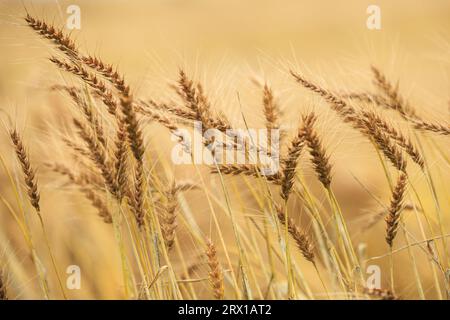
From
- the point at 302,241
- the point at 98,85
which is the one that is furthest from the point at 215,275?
the point at 98,85

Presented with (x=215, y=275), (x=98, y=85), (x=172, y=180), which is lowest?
(x=215, y=275)

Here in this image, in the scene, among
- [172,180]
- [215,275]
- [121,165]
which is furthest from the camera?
[172,180]

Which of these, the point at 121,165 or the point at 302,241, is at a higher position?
the point at 121,165

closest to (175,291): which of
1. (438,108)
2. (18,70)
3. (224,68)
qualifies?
(224,68)

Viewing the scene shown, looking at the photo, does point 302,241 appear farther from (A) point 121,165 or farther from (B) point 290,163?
(A) point 121,165

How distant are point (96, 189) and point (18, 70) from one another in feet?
5.78

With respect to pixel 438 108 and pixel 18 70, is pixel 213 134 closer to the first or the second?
pixel 438 108

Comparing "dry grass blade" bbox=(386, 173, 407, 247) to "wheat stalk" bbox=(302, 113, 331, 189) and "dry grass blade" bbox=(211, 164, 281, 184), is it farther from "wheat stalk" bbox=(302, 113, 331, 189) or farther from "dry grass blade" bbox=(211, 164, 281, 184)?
"dry grass blade" bbox=(211, 164, 281, 184)

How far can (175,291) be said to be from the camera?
1.23 m

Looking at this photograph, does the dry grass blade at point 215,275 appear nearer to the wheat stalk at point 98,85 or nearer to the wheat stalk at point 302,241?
the wheat stalk at point 302,241

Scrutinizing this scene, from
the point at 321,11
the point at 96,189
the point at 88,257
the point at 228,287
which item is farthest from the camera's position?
the point at 321,11

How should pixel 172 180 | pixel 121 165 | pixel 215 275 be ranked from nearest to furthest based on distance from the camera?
pixel 215 275
pixel 121 165
pixel 172 180

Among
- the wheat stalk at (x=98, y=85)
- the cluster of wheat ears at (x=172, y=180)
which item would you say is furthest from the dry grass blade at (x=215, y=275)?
the wheat stalk at (x=98, y=85)
